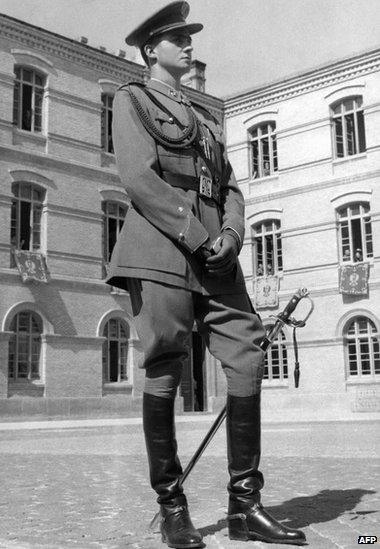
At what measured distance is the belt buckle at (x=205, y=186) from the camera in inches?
135

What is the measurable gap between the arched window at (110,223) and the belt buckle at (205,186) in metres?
19.2

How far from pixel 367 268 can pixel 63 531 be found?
2036cm

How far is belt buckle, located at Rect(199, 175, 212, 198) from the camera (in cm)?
344

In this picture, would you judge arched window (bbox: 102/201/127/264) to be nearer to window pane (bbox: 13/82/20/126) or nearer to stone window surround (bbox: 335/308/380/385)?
window pane (bbox: 13/82/20/126)

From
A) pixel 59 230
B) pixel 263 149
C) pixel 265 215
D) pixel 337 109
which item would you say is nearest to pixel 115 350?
pixel 59 230

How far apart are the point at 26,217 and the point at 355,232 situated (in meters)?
10.2

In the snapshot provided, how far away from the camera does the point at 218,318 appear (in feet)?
10.8

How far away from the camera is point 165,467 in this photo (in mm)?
3160

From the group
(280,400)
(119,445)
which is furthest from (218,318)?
(280,400)

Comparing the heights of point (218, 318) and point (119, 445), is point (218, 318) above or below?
above

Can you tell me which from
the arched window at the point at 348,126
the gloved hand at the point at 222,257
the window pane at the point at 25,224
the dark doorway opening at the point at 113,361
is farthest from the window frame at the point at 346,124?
the gloved hand at the point at 222,257

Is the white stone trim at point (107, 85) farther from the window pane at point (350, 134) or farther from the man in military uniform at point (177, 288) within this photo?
the man in military uniform at point (177, 288)

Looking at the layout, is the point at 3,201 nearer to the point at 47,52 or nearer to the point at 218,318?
the point at 47,52

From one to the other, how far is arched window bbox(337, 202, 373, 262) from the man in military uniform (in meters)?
20.4
